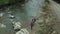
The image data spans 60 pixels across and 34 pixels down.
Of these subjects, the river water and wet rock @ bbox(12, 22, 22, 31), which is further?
the river water

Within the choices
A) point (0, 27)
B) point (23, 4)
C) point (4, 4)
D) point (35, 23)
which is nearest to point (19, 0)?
point (23, 4)

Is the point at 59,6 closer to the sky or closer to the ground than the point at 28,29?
closer to the sky

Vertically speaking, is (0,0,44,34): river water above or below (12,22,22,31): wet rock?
above

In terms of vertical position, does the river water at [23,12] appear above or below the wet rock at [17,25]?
above

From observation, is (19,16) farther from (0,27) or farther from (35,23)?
(35,23)

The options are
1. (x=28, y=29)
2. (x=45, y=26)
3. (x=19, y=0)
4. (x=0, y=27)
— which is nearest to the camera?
(x=45, y=26)

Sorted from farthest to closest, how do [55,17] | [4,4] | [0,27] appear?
[4,4]
[0,27]
[55,17]

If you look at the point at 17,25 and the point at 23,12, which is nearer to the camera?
the point at 17,25

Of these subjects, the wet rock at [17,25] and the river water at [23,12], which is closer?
the wet rock at [17,25]
